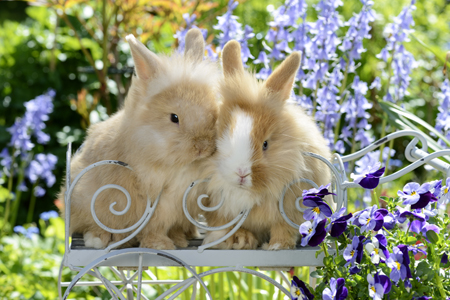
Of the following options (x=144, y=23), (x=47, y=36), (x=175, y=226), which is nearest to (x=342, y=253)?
(x=175, y=226)

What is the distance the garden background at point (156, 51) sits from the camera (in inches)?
98.0

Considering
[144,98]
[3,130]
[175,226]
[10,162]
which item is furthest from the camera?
[3,130]

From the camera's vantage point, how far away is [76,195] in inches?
71.2

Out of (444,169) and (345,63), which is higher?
(345,63)

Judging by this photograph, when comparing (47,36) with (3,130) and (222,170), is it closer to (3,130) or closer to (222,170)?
(3,130)

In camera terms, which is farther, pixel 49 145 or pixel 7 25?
pixel 7 25

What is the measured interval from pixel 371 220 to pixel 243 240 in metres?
0.44

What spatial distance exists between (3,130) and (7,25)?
1.49 metres

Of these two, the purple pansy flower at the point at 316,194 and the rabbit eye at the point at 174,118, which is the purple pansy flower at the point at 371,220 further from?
the rabbit eye at the point at 174,118

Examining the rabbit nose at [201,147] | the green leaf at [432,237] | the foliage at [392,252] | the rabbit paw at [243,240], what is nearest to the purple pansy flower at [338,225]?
the foliage at [392,252]

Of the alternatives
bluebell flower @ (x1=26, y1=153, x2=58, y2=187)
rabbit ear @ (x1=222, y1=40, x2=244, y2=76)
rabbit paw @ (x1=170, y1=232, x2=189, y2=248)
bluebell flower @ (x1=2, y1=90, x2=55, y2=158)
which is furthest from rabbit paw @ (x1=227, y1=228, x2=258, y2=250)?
bluebell flower @ (x1=26, y1=153, x2=58, y2=187)

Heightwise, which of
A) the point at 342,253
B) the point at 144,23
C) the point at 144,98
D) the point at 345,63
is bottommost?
the point at 342,253

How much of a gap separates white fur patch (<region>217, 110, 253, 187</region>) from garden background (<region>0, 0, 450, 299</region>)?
974mm

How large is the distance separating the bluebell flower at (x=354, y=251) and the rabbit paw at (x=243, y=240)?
345mm
